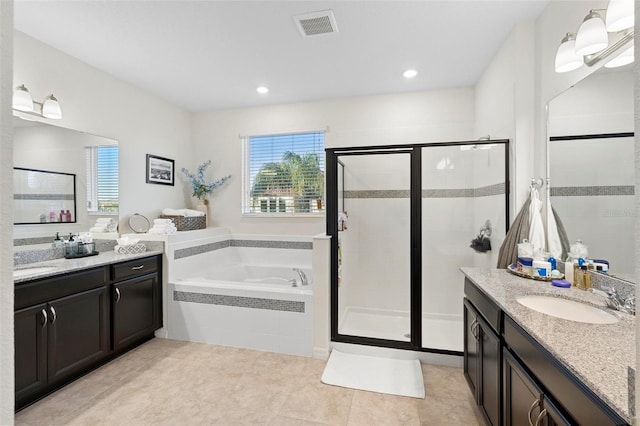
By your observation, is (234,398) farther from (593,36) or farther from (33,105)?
(593,36)

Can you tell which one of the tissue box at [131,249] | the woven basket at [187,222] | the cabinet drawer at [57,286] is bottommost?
the cabinet drawer at [57,286]

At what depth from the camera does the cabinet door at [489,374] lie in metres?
1.43

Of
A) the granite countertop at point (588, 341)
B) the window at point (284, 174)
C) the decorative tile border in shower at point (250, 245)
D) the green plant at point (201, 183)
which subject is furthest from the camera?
the green plant at point (201, 183)

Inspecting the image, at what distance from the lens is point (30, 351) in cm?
192

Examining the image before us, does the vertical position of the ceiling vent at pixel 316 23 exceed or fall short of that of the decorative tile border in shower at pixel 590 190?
it exceeds it

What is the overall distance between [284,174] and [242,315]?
75.6 inches

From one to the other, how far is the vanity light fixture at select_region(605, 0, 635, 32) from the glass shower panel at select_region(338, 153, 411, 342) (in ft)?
5.50

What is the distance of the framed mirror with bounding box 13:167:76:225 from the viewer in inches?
95.0

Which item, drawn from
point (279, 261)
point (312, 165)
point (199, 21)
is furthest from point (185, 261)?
point (199, 21)

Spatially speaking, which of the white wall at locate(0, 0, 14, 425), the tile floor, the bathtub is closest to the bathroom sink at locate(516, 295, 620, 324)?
the tile floor

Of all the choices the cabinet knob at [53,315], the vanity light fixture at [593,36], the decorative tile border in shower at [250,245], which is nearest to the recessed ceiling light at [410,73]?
the vanity light fixture at [593,36]

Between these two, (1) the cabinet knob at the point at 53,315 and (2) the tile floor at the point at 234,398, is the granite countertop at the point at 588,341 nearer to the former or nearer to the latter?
(2) the tile floor at the point at 234,398

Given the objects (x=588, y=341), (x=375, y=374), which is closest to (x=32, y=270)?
(x=375, y=374)

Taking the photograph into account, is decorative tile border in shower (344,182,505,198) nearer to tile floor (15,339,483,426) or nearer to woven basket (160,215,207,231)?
tile floor (15,339,483,426)
